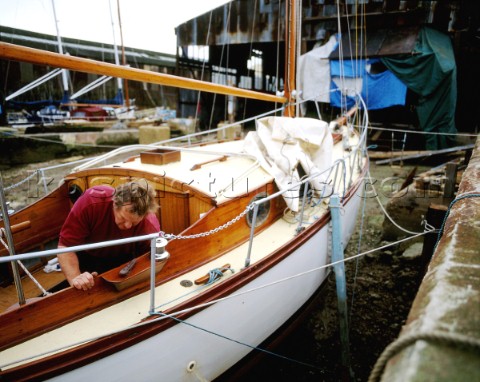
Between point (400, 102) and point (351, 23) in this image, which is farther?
point (351, 23)

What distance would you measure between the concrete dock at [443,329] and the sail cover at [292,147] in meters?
2.51

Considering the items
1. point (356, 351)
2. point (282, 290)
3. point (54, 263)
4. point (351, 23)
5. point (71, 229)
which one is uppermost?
point (351, 23)

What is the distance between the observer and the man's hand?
2143 millimetres

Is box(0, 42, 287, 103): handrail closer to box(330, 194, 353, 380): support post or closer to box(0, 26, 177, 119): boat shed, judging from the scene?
box(330, 194, 353, 380): support post

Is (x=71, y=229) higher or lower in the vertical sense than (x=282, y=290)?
higher

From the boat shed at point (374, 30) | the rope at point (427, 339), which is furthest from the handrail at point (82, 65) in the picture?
the boat shed at point (374, 30)

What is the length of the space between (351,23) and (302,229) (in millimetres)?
11350

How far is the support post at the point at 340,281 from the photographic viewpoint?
3.53m

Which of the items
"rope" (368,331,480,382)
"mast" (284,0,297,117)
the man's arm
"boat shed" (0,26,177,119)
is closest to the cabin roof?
the man's arm

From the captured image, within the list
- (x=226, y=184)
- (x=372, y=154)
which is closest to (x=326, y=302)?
(x=226, y=184)

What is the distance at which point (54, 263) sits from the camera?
3.43 meters

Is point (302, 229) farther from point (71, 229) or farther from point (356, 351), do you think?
point (71, 229)

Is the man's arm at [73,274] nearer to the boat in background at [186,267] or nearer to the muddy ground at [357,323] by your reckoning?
the boat in background at [186,267]

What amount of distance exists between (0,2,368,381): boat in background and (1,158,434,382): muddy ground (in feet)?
1.53
